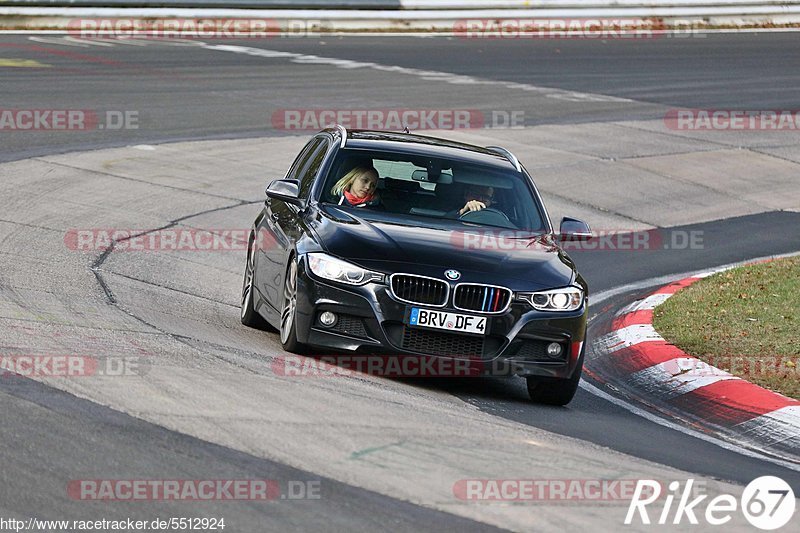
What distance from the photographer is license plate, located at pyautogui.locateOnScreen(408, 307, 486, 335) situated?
8445 millimetres

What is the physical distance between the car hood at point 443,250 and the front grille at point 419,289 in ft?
0.17

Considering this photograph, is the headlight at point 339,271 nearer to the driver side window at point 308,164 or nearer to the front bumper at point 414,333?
the front bumper at point 414,333

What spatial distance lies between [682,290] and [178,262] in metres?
4.81

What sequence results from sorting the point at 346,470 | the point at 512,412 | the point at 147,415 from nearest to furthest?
the point at 346,470 → the point at 147,415 → the point at 512,412

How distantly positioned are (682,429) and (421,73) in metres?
18.5

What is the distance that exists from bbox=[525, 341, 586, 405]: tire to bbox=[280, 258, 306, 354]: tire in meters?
1.53

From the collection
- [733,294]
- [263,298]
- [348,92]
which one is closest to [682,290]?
[733,294]

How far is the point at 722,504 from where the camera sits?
255 inches

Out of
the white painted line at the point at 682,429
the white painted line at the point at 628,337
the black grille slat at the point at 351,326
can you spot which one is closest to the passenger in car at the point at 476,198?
the white painted line at the point at 682,429

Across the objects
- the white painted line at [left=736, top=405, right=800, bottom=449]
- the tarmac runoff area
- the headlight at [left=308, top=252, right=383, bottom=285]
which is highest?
the headlight at [left=308, top=252, right=383, bottom=285]

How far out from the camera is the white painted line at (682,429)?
26.3 ft

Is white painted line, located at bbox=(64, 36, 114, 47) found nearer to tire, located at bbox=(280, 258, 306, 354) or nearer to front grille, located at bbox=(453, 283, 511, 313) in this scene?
tire, located at bbox=(280, 258, 306, 354)

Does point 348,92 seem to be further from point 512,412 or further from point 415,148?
point 512,412

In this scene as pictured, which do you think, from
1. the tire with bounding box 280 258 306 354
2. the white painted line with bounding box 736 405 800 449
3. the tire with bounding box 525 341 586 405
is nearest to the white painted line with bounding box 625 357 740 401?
the white painted line with bounding box 736 405 800 449
